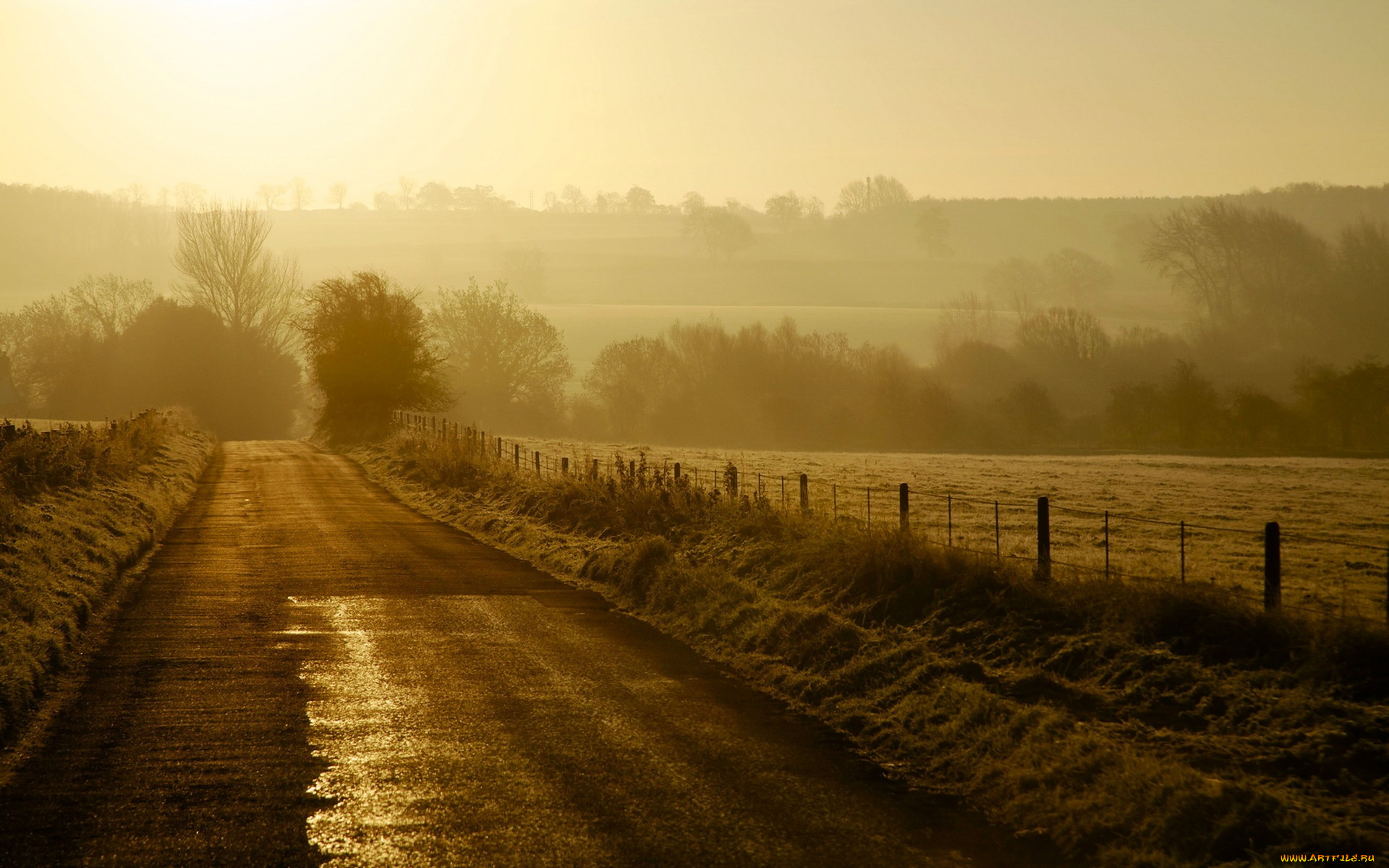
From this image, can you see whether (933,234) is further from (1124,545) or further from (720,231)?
(1124,545)

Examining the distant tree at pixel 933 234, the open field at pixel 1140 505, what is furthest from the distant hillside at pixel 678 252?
the open field at pixel 1140 505

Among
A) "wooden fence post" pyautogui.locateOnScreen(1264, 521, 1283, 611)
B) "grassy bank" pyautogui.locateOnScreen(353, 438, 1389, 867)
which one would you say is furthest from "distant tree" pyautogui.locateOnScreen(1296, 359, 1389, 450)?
"wooden fence post" pyautogui.locateOnScreen(1264, 521, 1283, 611)

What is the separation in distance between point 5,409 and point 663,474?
267ft

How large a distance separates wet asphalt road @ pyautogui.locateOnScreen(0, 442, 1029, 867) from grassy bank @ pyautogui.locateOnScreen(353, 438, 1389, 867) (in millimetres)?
662

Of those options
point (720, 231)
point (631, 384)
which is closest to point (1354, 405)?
point (631, 384)

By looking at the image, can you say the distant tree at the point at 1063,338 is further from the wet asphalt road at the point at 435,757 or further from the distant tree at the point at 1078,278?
the wet asphalt road at the point at 435,757

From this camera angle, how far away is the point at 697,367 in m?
85.6

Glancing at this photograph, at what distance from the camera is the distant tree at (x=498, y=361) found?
82.9 m

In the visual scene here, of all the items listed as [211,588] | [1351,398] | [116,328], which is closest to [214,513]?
[211,588]

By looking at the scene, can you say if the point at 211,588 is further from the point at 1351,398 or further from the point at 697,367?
the point at 697,367

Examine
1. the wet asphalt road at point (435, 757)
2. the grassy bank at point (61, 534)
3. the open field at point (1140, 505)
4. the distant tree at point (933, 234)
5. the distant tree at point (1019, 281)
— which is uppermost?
the distant tree at point (933, 234)

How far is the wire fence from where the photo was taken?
34.8 feet

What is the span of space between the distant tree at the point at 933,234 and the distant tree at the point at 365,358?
130 m

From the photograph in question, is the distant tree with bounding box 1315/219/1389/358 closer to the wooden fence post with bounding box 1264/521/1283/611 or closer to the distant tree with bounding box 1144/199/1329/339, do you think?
the distant tree with bounding box 1144/199/1329/339
